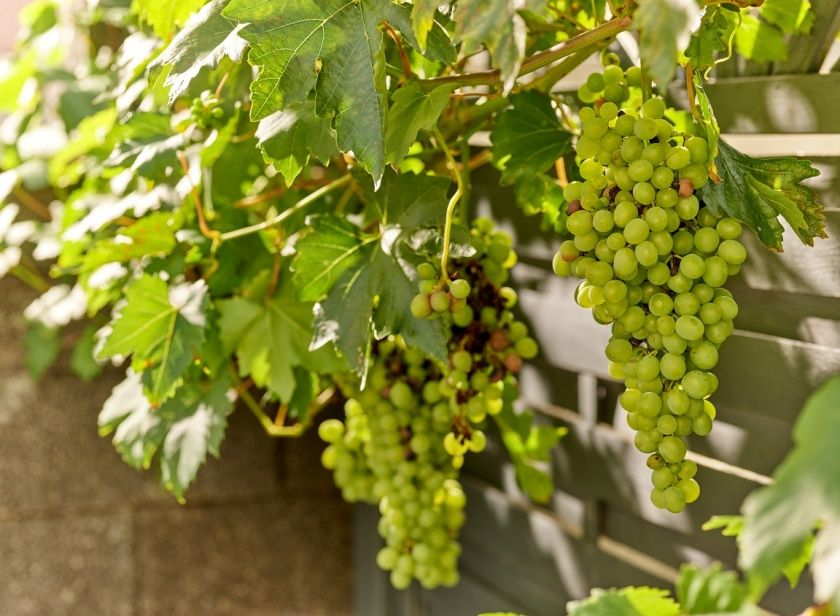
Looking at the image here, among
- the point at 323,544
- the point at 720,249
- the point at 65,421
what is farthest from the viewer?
the point at 323,544

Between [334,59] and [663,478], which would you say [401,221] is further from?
[663,478]

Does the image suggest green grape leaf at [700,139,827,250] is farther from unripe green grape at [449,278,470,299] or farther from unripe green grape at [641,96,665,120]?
unripe green grape at [449,278,470,299]

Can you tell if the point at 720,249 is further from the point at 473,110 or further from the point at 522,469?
the point at 522,469

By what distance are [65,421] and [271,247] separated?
2.35 ft

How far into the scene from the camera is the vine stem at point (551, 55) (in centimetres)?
59

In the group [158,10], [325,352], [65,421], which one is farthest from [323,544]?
[158,10]

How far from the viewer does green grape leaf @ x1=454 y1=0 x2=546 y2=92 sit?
1.52 ft

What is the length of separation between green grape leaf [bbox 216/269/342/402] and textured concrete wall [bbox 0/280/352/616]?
23.6 inches

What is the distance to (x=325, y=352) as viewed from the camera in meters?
0.90

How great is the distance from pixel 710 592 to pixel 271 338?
21.9 inches

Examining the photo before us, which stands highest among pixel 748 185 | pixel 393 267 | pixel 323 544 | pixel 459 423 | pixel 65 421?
pixel 748 185

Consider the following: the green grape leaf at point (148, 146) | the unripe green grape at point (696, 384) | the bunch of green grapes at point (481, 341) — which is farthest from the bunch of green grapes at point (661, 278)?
the green grape leaf at point (148, 146)

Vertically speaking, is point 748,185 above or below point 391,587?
above

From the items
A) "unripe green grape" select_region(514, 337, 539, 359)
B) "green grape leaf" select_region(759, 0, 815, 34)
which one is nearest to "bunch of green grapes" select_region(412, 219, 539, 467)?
"unripe green grape" select_region(514, 337, 539, 359)
